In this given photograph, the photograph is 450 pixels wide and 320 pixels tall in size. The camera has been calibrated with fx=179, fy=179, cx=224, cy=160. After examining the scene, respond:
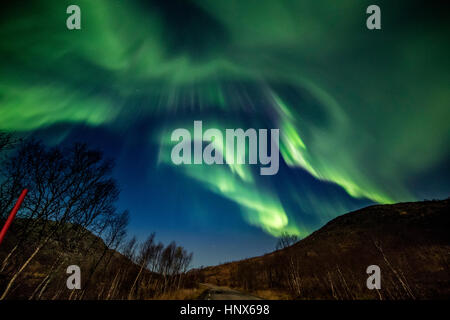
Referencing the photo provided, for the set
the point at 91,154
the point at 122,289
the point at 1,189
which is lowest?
the point at 122,289

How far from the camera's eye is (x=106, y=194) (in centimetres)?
1812

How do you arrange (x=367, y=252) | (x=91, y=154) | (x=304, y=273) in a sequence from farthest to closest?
1. (x=367, y=252)
2. (x=304, y=273)
3. (x=91, y=154)
